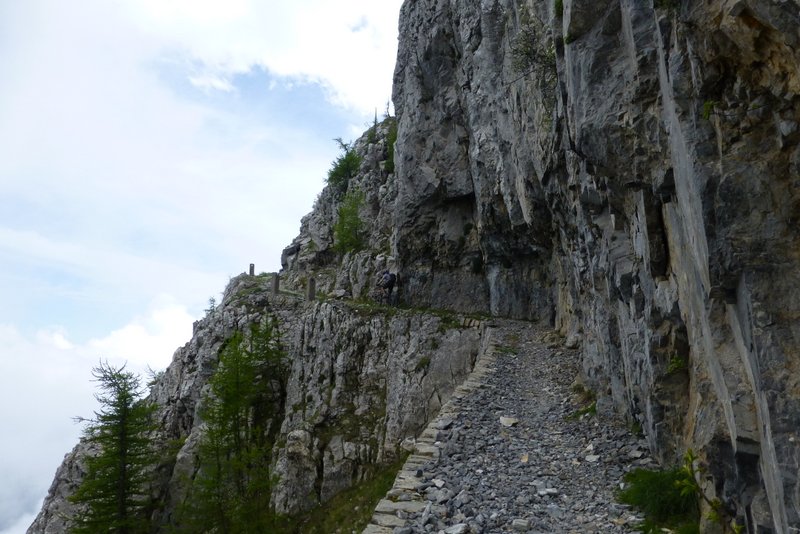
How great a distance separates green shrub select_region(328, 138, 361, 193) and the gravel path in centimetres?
4136

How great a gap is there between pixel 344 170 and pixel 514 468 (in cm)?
4844

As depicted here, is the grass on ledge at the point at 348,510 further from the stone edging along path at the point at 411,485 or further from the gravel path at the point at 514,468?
the gravel path at the point at 514,468

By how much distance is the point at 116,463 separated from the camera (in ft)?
81.1

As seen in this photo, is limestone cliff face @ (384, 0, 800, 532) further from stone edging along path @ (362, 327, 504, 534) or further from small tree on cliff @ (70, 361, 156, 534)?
small tree on cliff @ (70, 361, 156, 534)

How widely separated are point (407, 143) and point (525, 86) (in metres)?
18.7

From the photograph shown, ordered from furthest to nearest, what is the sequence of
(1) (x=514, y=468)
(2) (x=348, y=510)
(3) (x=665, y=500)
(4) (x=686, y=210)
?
(2) (x=348, y=510) → (1) (x=514, y=468) → (3) (x=665, y=500) → (4) (x=686, y=210)

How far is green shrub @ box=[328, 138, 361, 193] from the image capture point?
55.9 metres

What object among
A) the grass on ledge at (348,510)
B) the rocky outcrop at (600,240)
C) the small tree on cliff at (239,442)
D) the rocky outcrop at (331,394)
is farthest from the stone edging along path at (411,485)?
the small tree on cliff at (239,442)

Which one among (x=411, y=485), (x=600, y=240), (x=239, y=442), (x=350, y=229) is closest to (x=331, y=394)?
(x=239, y=442)

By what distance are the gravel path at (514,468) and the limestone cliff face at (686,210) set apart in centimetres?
111

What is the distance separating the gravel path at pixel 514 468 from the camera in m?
8.68

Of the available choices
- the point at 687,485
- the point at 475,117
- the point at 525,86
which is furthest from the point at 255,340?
the point at 687,485

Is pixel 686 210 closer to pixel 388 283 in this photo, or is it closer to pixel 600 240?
pixel 600 240

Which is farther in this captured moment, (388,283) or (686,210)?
(388,283)
